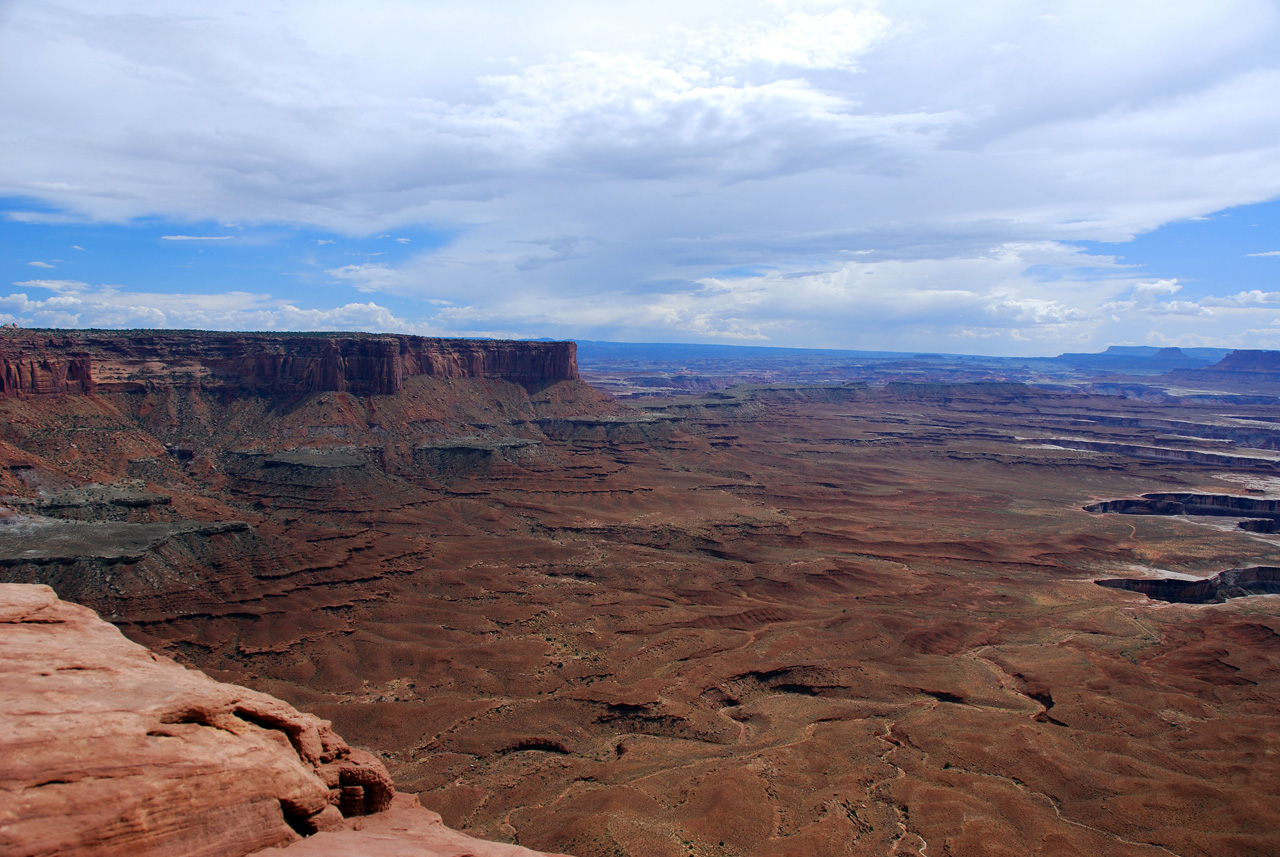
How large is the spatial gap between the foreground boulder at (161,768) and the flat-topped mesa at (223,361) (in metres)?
80.7

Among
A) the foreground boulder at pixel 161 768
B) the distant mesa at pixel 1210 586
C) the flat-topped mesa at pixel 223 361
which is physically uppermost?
the flat-topped mesa at pixel 223 361

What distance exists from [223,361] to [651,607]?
269ft

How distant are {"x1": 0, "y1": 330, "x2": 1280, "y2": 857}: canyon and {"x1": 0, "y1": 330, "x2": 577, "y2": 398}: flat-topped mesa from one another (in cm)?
42

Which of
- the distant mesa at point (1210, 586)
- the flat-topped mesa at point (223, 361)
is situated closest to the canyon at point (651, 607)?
the flat-topped mesa at point (223, 361)

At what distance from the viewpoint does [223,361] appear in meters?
101

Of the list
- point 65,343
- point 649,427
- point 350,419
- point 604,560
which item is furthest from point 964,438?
point 65,343

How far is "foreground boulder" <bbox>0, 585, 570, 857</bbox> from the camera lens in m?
10.9

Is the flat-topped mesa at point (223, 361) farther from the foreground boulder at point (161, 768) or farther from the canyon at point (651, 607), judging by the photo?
the foreground boulder at point (161, 768)

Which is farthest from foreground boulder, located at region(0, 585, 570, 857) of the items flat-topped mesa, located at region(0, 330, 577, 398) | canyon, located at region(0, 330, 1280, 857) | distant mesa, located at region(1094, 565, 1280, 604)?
flat-topped mesa, located at region(0, 330, 577, 398)

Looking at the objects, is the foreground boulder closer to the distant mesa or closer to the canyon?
the canyon

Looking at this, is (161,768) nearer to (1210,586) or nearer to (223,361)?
(1210,586)

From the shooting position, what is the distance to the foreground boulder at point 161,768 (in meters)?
10.9

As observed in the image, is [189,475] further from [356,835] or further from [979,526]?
[979,526]

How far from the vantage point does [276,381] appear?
102312 mm
